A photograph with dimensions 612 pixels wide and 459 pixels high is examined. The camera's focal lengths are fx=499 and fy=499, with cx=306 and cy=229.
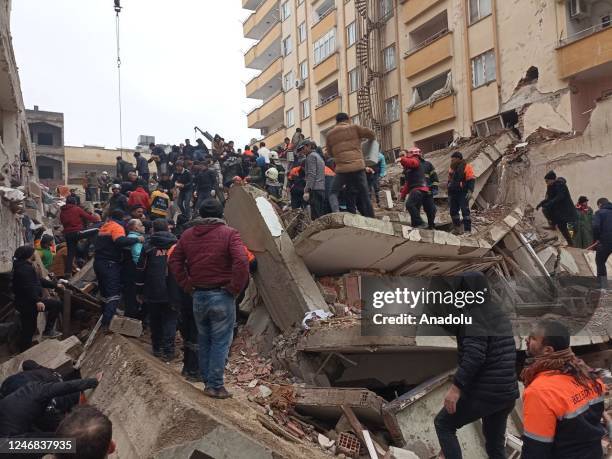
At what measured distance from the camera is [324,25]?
2845cm

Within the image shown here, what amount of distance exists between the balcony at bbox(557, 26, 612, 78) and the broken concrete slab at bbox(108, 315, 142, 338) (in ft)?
47.9

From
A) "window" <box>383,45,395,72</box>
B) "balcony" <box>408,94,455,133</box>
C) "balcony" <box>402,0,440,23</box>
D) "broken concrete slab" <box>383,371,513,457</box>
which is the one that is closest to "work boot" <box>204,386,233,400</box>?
"broken concrete slab" <box>383,371,513,457</box>

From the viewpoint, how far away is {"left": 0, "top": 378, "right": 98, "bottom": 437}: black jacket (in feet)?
10.8

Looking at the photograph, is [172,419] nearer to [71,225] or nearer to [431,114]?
[71,225]

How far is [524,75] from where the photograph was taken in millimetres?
17078

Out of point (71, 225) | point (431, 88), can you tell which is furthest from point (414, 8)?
point (71, 225)

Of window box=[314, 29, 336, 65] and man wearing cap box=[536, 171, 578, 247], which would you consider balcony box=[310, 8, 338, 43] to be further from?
man wearing cap box=[536, 171, 578, 247]

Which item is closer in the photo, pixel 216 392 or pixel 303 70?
pixel 216 392

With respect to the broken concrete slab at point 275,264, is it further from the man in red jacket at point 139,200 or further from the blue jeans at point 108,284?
the man in red jacket at point 139,200

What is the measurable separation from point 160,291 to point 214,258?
1.81 m

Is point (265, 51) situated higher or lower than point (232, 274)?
higher

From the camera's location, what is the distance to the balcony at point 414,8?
21625 mm

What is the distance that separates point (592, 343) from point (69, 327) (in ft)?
23.2

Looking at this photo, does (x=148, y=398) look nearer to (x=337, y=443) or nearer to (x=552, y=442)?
(x=337, y=443)
